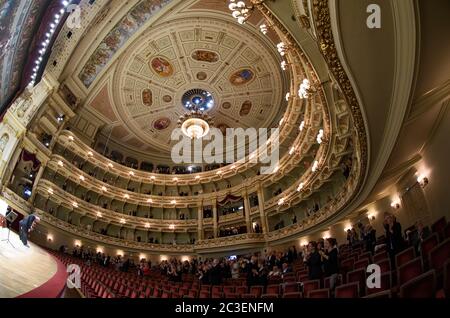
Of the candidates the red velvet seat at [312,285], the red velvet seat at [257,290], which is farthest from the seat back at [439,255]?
the red velvet seat at [257,290]

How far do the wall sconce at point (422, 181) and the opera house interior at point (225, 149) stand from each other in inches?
2.3

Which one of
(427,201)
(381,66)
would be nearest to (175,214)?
(427,201)

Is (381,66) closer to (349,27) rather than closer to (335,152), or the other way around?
(349,27)

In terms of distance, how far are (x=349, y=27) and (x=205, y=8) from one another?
1237 centimetres

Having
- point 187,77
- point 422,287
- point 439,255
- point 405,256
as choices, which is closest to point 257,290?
point 405,256

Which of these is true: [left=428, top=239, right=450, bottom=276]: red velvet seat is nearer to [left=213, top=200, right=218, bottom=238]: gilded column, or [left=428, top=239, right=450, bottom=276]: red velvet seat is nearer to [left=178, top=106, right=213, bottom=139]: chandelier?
[left=178, top=106, right=213, bottom=139]: chandelier

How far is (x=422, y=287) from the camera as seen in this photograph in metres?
1.97

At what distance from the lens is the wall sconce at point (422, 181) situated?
6735 mm

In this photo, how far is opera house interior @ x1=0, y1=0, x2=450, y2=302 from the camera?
4.02 meters

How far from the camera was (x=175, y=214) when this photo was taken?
779 inches

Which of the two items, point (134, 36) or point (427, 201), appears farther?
point (134, 36)

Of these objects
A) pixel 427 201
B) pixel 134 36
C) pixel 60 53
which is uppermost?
pixel 134 36

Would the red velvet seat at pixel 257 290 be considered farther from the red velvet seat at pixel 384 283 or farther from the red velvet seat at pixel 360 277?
the red velvet seat at pixel 384 283

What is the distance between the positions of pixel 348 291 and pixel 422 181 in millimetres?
5488
